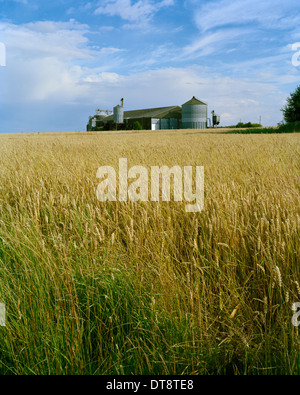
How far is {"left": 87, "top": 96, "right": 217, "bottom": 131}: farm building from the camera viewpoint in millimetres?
59500

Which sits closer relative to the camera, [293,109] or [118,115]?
[293,109]

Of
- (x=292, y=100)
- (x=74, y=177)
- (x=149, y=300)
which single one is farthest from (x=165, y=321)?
(x=292, y=100)

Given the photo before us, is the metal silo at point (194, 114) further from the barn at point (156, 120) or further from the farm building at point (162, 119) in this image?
the barn at point (156, 120)

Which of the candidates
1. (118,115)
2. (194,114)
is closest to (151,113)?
(118,115)

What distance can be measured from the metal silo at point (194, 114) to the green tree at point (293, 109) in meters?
18.8

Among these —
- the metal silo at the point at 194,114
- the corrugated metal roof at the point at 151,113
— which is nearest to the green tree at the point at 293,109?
the metal silo at the point at 194,114

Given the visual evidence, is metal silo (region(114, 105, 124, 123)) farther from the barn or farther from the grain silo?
the barn

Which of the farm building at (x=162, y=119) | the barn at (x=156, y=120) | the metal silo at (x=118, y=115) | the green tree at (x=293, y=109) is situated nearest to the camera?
the green tree at (x=293, y=109)

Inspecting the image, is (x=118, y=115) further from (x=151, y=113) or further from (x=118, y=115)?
(x=151, y=113)

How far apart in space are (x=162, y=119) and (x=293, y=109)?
27915 millimetres

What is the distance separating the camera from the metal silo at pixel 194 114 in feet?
194

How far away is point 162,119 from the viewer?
63.8 m

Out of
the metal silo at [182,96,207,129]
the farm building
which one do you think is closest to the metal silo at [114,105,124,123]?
the farm building
